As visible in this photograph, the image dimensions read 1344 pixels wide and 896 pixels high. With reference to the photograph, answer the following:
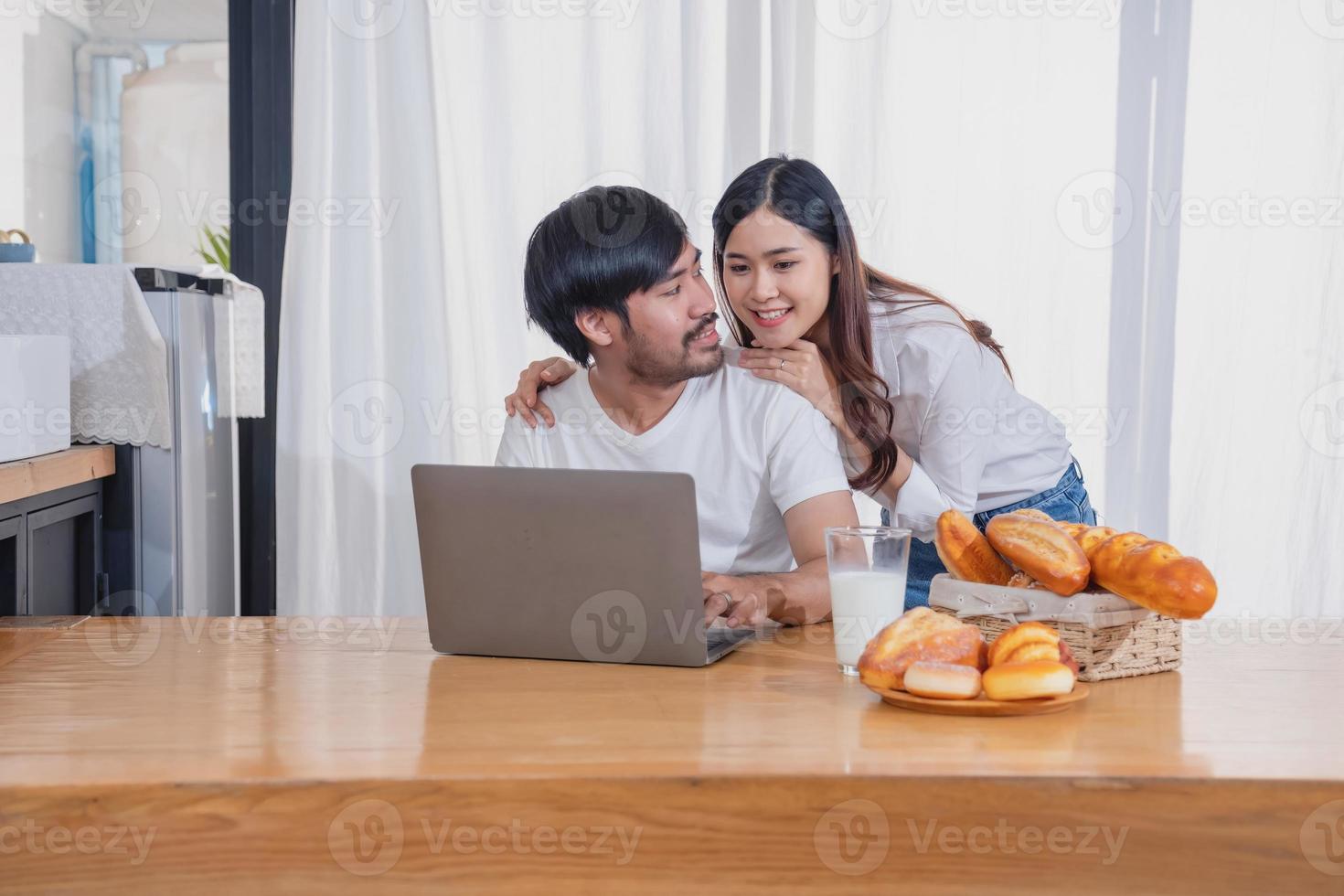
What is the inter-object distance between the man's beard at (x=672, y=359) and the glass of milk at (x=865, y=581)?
729 mm

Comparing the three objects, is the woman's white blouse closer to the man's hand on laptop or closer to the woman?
the woman

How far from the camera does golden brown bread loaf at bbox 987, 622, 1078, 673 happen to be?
37.4 inches

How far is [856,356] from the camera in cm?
186

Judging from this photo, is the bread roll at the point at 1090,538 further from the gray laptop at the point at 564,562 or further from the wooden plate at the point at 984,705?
the gray laptop at the point at 564,562

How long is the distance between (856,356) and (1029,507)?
428 millimetres

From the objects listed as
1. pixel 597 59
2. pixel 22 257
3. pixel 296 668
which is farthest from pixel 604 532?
pixel 597 59

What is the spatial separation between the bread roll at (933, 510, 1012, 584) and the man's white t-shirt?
532mm

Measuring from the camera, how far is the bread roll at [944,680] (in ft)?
3.09

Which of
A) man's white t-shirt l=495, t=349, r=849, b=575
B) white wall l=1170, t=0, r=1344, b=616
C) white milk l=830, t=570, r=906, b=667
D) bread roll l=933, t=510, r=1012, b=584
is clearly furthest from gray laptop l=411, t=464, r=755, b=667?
white wall l=1170, t=0, r=1344, b=616

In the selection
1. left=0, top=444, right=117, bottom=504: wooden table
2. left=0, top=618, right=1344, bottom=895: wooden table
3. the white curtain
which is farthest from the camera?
the white curtain

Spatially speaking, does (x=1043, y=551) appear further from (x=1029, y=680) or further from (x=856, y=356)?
(x=856, y=356)

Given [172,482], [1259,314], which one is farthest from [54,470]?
[1259,314]

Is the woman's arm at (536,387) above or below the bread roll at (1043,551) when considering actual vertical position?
above

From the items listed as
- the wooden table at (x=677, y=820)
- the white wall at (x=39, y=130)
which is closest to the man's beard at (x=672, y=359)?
the wooden table at (x=677, y=820)
